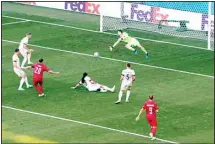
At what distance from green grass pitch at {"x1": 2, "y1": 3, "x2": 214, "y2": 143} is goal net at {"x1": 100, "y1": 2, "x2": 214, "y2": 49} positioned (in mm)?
1082

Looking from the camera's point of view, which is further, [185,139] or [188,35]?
[188,35]

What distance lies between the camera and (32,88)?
47.4 metres

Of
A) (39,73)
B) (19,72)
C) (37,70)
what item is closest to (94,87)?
(39,73)

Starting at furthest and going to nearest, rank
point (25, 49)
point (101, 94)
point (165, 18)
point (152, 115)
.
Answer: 1. point (165, 18)
2. point (25, 49)
3. point (101, 94)
4. point (152, 115)

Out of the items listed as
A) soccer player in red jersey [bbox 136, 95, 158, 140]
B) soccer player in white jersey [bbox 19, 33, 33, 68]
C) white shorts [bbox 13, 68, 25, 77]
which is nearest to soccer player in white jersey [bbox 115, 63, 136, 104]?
soccer player in red jersey [bbox 136, 95, 158, 140]

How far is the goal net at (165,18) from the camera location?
58219 millimetres

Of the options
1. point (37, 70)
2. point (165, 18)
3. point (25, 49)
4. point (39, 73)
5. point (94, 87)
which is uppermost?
point (165, 18)

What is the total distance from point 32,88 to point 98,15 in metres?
18.0

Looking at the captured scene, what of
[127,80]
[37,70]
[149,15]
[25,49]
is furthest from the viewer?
[149,15]

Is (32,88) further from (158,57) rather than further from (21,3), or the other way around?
(21,3)

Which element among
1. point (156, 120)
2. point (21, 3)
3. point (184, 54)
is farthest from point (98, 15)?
point (156, 120)

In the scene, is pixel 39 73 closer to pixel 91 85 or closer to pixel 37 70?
pixel 37 70

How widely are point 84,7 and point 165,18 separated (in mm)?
7181

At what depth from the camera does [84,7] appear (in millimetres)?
65500
